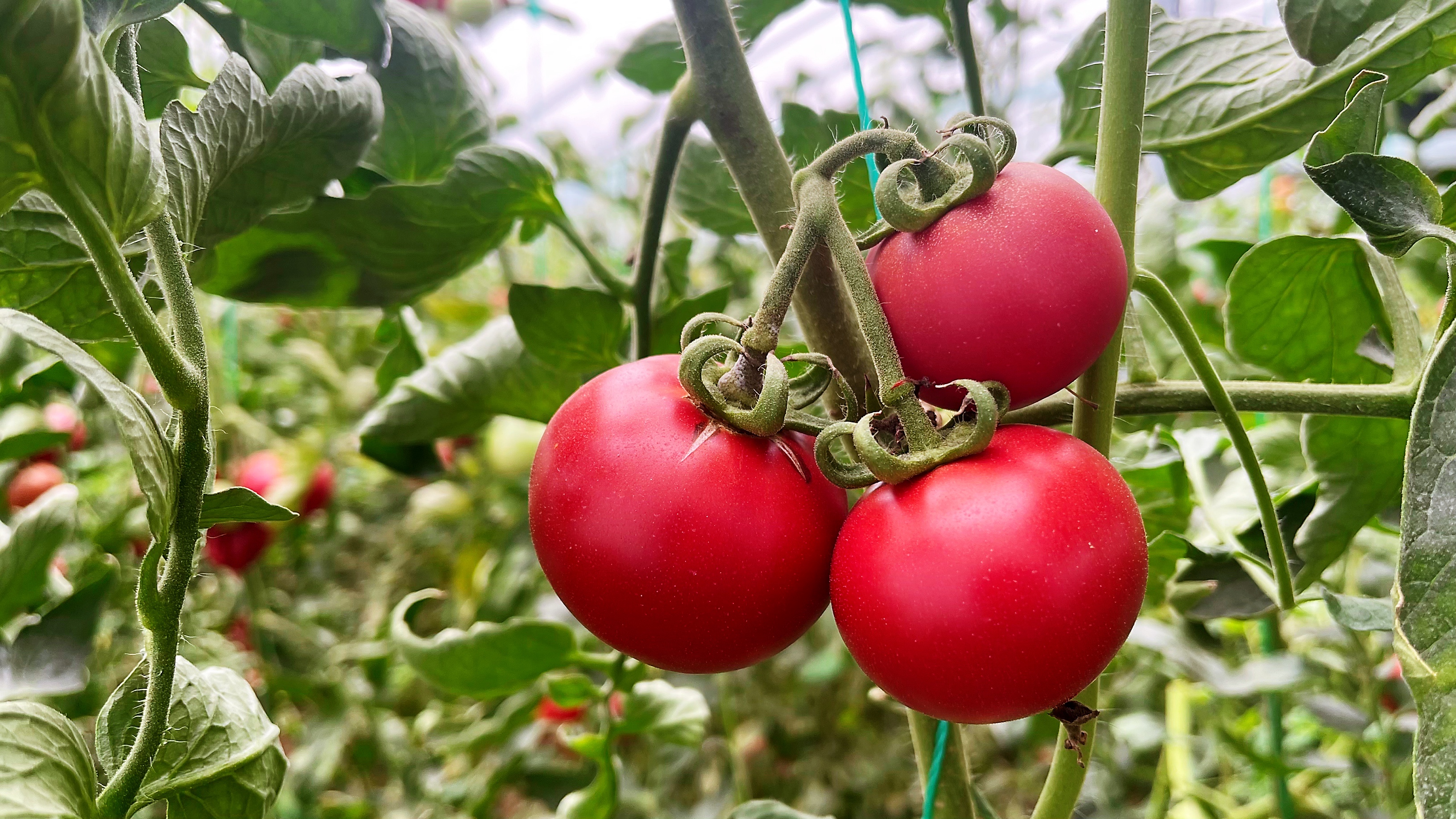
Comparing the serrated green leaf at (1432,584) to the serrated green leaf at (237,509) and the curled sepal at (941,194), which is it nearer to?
the curled sepal at (941,194)

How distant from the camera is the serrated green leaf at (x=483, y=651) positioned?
0.51m

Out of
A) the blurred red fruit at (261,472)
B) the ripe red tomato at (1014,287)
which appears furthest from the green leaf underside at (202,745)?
the blurred red fruit at (261,472)

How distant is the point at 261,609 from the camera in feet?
3.56

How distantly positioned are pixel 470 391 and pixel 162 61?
0.69ft

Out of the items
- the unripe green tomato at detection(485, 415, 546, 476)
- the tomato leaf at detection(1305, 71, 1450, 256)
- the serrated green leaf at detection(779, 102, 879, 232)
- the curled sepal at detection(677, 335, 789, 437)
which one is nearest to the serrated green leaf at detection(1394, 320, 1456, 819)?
the tomato leaf at detection(1305, 71, 1450, 256)

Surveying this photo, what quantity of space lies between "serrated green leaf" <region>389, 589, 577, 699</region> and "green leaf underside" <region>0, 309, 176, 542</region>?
253mm

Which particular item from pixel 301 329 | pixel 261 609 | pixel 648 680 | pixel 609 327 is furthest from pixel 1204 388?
pixel 301 329

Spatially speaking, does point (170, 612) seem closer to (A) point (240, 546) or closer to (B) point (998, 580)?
(B) point (998, 580)

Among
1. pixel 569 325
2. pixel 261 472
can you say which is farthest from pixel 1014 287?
pixel 261 472

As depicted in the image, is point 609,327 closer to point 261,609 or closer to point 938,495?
point 938,495

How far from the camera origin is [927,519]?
257 millimetres

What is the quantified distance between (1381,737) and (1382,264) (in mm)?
547

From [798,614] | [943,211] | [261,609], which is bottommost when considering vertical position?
[261,609]

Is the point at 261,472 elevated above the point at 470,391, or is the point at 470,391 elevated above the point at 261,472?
the point at 470,391
